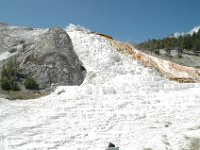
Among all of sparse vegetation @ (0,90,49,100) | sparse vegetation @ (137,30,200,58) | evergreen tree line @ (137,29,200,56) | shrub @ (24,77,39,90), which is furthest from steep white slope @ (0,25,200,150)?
evergreen tree line @ (137,29,200,56)

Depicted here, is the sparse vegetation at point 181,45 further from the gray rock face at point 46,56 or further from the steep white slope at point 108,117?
the steep white slope at point 108,117

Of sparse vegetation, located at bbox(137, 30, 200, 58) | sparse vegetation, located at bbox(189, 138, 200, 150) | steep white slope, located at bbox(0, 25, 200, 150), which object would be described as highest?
sparse vegetation, located at bbox(137, 30, 200, 58)

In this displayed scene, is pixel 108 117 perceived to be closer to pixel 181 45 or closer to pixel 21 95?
pixel 21 95

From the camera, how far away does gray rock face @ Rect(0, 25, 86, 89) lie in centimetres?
2342

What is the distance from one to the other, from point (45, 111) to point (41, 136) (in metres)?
2.80

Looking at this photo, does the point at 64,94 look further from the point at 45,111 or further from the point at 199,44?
the point at 199,44

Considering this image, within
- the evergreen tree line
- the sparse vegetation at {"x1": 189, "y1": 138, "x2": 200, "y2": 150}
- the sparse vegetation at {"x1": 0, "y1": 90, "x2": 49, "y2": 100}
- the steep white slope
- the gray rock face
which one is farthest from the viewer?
the evergreen tree line

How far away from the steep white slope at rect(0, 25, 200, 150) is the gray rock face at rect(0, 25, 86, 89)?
8.73ft

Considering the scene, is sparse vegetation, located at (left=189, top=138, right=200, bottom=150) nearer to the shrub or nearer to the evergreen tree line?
the shrub

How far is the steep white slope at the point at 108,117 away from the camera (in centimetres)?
1374

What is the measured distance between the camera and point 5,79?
21234 millimetres

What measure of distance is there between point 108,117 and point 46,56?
35.9 feet

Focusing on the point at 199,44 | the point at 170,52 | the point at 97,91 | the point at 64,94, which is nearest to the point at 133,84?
the point at 97,91

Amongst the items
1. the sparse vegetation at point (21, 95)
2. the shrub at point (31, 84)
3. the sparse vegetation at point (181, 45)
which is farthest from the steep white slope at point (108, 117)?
the sparse vegetation at point (181, 45)
